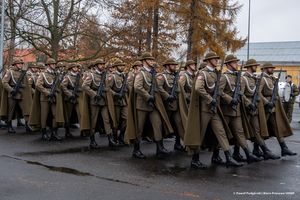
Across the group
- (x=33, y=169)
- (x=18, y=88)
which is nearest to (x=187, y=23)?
(x=18, y=88)

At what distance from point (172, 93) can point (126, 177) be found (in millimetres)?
2784

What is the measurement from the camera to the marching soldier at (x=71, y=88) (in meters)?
12.4

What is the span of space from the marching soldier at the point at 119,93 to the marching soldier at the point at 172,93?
1.47 meters

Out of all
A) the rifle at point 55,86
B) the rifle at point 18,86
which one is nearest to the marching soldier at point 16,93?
the rifle at point 18,86

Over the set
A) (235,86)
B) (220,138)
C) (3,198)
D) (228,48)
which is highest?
(228,48)

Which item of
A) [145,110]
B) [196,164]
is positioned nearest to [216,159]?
[196,164]

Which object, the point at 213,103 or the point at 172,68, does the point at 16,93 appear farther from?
the point at 213,103

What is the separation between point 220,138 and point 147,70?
6.91 ft

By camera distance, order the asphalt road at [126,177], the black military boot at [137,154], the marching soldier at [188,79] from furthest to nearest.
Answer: the marching soldier at [188,79] < the black military boot at [137,154] < the asphalt road at [126,177]

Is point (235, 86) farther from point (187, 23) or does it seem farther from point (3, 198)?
point (187, 23)

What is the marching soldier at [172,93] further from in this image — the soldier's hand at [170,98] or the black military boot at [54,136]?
the black military boot at [54,136]

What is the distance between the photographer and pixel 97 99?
10984 mm

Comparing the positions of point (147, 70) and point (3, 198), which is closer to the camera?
point (3, 198)

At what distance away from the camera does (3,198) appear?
6.44m
